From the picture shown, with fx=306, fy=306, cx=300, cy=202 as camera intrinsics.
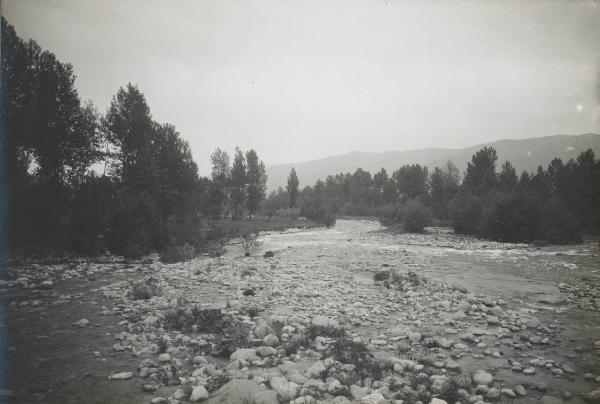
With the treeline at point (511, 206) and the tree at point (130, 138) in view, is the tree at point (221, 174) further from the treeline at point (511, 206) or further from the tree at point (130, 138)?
the tree at point (130, 138)

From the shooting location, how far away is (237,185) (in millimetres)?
57594

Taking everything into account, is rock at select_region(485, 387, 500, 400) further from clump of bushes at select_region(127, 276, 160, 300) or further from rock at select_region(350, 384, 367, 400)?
clump of bushes at select_region(127, 276, 160, 300)

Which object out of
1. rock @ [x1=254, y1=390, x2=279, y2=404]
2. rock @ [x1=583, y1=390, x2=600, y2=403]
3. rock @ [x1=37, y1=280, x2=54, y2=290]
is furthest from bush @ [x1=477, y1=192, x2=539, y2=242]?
rock @ [x1=37, y1=280, x2=54, y2=290]

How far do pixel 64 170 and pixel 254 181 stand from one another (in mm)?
41304

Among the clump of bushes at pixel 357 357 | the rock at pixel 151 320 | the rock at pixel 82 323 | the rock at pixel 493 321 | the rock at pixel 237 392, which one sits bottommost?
the rock at pixel 493 321

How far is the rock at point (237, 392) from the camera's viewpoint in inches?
165

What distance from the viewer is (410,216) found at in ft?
128

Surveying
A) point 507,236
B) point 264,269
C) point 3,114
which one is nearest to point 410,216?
point 507,236

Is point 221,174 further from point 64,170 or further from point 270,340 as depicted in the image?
point 270,340

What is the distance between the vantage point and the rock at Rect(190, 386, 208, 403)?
14.1ft

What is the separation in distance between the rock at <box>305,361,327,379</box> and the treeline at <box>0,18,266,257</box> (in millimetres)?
14954

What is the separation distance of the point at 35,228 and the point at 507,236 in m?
36.0

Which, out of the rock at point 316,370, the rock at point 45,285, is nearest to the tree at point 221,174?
the rock at point 45,285

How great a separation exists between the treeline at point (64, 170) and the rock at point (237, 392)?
1479 centimetres
